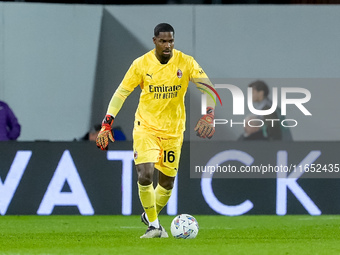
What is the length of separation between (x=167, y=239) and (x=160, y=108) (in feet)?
4.34

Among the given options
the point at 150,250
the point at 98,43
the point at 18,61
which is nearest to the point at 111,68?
the point at 98,43

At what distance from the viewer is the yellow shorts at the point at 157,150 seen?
28.5 feet

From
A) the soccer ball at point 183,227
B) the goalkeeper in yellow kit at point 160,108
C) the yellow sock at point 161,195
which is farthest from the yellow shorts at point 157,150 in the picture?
the soccer ball at point 183,227

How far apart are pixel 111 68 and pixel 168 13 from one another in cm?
135

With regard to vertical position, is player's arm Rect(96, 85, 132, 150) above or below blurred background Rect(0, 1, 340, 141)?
below

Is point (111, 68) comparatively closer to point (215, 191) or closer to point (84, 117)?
point (84, 117)

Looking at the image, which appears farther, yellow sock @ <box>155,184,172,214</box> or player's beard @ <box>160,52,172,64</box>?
yellow sock @ <box>155,184,172,214</box>

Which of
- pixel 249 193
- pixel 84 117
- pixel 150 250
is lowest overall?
pixel 150 250

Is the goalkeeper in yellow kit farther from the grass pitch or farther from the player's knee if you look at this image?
the grass pitch

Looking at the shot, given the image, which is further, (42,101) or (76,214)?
(42,101)

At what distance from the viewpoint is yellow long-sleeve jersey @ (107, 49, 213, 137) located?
8.92 metres

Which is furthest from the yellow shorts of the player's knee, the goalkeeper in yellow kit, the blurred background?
the blurred background

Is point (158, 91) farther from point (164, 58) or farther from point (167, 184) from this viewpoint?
point (167, 184)

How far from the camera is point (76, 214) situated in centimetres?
1227
